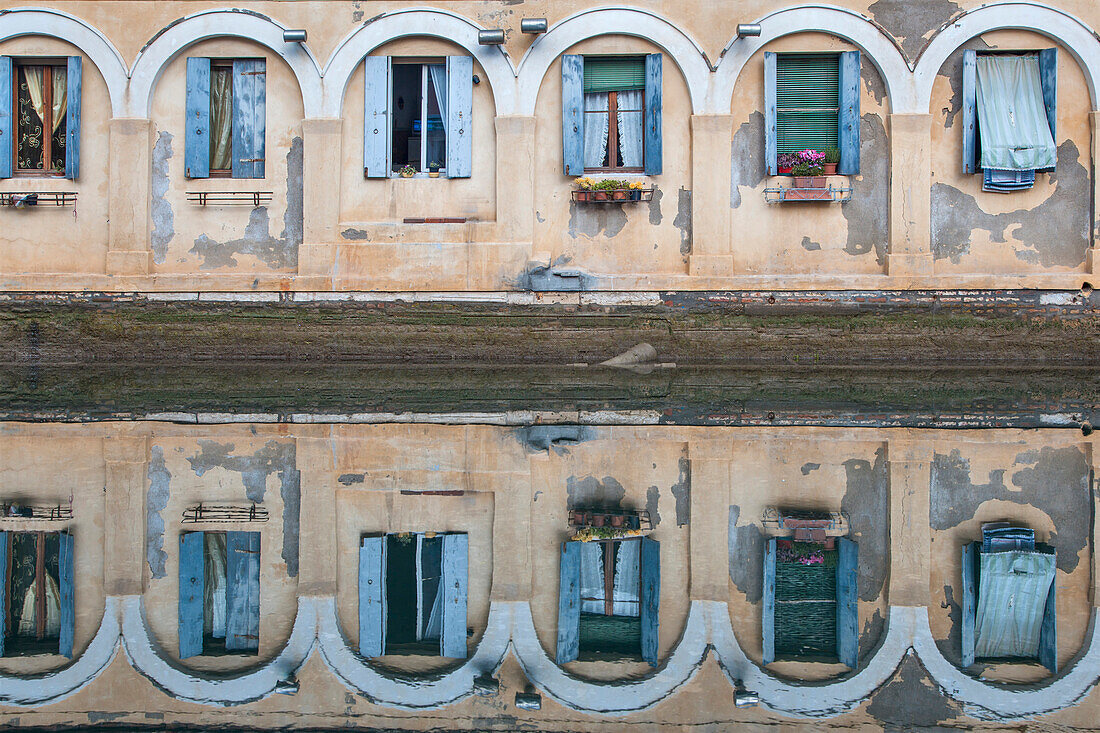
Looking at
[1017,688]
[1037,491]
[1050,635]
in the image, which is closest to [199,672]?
[1017,688]

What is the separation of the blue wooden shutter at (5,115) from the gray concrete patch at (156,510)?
6306mm

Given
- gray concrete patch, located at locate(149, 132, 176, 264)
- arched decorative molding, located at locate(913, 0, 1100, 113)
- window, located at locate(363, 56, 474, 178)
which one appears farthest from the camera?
gray concrete patch, located at locate(149, 132, 176, 264)

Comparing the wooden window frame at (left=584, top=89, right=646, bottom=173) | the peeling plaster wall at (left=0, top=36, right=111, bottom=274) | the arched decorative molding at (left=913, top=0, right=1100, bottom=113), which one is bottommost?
the peeling plaster wall at (left=0, top=36, right=111, bottom=274)

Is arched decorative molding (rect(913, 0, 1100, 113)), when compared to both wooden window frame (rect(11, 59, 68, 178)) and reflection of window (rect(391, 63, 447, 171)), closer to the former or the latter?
reflection of window (rect(391, 63, 447, 171))

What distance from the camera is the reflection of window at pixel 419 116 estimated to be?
1028 cm

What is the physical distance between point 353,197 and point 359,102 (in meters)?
1.19

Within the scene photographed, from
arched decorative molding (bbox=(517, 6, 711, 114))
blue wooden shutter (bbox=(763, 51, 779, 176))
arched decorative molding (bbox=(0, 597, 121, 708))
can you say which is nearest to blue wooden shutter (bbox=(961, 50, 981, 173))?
blue wooden shutter (bbox=(763, 51, 779, 176))

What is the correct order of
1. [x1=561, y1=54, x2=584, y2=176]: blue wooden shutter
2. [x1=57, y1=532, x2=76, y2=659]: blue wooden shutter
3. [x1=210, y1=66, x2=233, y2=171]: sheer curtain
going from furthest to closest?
[x1=210, y1=66, x2=233, y2=171]: sheer curtain
[x1=561, y1=54, x2=584, y2=176]: blue wooden shutter
[x1=57, y1=532, x2=76, y2=659]: blue wooden shutter

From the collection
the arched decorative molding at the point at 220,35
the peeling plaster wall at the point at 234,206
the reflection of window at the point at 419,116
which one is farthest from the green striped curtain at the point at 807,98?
the peeling plaster wall at the point at 234,206

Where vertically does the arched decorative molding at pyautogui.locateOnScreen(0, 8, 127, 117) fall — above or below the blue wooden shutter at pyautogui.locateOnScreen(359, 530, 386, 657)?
above

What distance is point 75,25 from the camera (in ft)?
33.4

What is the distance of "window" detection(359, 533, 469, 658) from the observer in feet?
16.4

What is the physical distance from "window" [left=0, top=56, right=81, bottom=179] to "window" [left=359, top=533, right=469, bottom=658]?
26.0 ft

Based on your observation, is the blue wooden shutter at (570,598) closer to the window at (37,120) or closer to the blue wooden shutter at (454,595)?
the blue wooden shutter at (454,595)
